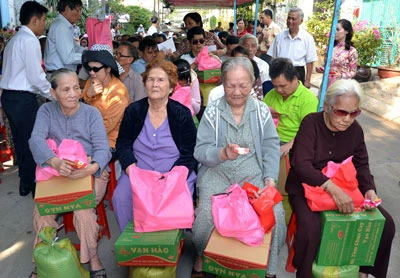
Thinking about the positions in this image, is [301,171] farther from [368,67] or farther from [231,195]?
[368,67]

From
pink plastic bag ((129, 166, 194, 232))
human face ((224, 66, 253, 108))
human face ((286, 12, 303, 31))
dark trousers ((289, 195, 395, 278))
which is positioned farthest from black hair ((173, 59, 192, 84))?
human face ((286, 12, 303, 31))

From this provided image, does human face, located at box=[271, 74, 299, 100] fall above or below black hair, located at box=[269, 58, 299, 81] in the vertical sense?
below

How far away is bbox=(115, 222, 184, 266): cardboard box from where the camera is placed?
2078mm

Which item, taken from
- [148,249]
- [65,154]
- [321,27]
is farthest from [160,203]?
[321,27]

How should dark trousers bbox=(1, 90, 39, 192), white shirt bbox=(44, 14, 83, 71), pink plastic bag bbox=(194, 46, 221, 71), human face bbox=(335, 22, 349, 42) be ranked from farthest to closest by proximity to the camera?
human face bbox=(335, 22, 349, 42)
pink plastic bag bbox=(194, 46, 221, 71)
white shirt bbox=(44, 14, 83, 71)
dark trousers bbox=(1, 90, 39, 192)

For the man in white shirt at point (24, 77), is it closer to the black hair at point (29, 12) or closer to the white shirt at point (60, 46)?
the black hair at point (29, 12)

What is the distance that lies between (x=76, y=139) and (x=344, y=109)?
2.05 m

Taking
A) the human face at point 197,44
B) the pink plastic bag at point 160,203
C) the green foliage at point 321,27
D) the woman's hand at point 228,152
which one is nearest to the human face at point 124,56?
the human face at point 197,44

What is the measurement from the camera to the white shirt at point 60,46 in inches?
164

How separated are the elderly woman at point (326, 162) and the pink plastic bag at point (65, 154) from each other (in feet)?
5.26

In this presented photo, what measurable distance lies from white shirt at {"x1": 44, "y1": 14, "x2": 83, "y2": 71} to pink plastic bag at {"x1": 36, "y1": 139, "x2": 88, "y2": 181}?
1920mm

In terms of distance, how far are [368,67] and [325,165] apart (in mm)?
7433

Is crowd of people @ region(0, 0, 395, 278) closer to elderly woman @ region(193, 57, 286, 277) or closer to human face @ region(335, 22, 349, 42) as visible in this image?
elderly woman @ region(193, 57, 286, 277)

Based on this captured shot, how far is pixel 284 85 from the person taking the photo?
3104mm
